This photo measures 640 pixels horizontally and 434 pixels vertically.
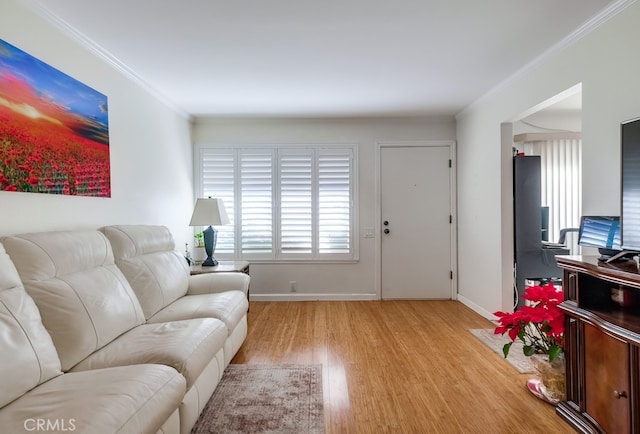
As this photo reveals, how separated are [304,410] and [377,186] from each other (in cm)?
304

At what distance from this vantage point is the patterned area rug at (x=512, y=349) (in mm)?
2564

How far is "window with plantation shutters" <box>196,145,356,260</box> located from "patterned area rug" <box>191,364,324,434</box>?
205cm

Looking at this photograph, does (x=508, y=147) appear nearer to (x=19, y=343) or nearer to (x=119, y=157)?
(x=119, y=157)

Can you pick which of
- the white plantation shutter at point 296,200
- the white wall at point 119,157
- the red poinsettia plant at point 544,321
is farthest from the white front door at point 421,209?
the white wall at point 119,157

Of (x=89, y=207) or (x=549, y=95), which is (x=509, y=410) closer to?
(x=549, y=95)

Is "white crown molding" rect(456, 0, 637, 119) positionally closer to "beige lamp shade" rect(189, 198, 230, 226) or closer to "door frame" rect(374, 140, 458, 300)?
"door frame" rect(374, 140, 458, 300)

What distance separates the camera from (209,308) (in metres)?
2.41

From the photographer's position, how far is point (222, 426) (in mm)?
1899

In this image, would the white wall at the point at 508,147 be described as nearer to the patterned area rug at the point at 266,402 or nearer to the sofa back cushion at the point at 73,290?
the patterned area rug at the point at 266,402

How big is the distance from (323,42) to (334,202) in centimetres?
229

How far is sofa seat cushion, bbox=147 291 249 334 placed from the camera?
7.62 ft

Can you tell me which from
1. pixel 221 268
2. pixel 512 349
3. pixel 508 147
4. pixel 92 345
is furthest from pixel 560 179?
pixel 92 345

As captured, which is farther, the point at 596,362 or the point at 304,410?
the point at 304,410

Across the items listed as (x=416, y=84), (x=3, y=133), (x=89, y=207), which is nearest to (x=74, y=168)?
(x=89, y=207)
